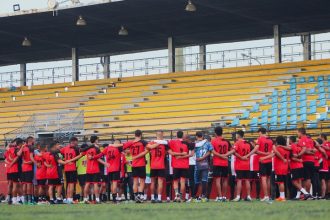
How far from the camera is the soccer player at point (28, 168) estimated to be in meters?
26.4

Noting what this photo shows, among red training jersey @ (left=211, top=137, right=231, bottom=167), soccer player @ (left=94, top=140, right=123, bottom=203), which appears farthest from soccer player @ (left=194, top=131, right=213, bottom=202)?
soccer player @ (left=94, top=140, right=123, bottom=203)

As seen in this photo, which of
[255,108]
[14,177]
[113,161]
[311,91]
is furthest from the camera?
[255,108]

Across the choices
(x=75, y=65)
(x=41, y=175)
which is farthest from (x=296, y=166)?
(x=75, y=65)

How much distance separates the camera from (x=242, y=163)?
80.6 feet

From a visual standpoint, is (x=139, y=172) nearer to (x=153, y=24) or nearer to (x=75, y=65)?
(x=153, y=24)

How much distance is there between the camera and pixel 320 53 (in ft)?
132

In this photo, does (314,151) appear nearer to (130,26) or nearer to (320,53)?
(320,53)

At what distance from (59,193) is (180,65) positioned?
771 inches

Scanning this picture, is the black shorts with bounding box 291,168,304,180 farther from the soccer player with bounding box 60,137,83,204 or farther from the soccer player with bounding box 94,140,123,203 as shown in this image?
the soccer player with bounding box 60,137,83,204

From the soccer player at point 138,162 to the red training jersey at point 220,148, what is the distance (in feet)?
6.06

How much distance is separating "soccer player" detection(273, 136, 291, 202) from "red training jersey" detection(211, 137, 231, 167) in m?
1.39

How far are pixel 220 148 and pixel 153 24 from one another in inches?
695

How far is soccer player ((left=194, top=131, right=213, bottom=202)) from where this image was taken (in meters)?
25.2

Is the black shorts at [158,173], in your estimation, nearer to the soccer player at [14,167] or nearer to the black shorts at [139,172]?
the black shorts at [139,172]
